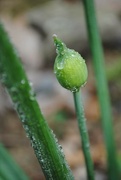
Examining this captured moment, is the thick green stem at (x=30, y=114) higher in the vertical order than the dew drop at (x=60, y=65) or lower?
lower

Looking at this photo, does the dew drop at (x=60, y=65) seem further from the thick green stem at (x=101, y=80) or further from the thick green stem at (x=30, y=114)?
the thick green stem at (x=101, y=80)

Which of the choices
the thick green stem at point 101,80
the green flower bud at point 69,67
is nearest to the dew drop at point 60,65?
the green flower bud at point 69,67

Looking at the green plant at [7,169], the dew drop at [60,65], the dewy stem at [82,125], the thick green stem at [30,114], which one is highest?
the green plant at [7,169]

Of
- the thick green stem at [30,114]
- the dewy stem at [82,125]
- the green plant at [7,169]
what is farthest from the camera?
the green plant at [7,169]

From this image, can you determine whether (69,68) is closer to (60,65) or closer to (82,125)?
(60,65)

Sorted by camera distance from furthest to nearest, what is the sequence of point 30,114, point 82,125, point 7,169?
point 7,169 < point 82,125 < point 30,114

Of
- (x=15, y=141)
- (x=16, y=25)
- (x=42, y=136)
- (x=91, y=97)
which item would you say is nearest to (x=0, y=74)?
(x=42, y=136)

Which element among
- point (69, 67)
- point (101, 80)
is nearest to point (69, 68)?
point (69, 67)
